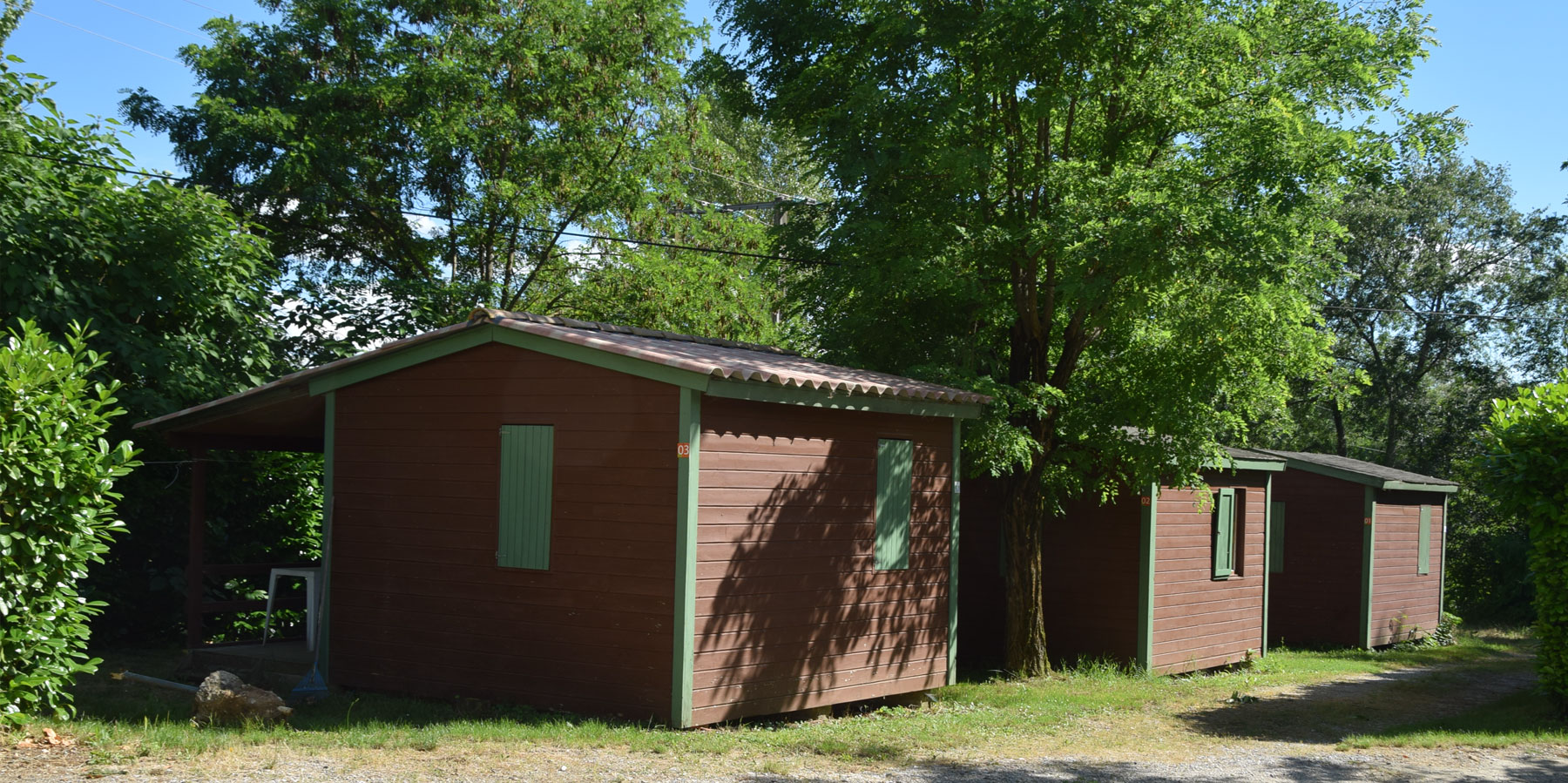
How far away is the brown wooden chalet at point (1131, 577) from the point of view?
13117 mm

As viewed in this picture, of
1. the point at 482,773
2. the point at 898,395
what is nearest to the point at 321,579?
the point at 482,773

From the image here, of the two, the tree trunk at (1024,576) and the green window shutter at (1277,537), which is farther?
the green window shutter at (1277,537)

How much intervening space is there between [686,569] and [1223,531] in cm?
852

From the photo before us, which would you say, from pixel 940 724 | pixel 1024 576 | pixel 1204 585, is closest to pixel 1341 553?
pixel 1204 585

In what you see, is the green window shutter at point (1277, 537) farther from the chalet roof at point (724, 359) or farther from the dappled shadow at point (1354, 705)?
the chalet roof at point (724, 359)

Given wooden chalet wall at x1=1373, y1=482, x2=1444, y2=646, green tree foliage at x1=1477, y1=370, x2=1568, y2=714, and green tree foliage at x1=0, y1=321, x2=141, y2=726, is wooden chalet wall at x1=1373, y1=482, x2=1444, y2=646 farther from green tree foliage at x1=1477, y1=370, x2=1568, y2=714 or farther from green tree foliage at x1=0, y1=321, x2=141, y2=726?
green tree foliage at x1=0, y1=321, x2=141, y2=726

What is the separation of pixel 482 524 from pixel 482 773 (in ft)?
9.34

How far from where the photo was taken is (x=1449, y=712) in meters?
11.5

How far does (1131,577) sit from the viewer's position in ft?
43.1

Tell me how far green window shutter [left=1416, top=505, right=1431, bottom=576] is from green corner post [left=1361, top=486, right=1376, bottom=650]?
2259 mm

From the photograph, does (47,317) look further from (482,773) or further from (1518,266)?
(1518,266)

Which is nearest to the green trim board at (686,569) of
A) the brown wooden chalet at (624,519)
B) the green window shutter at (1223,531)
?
the brown wooden chalet at (624,519)

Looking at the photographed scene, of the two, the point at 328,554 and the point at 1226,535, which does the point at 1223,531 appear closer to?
the point at 1226,535

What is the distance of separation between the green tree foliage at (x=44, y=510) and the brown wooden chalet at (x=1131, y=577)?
8935mm
